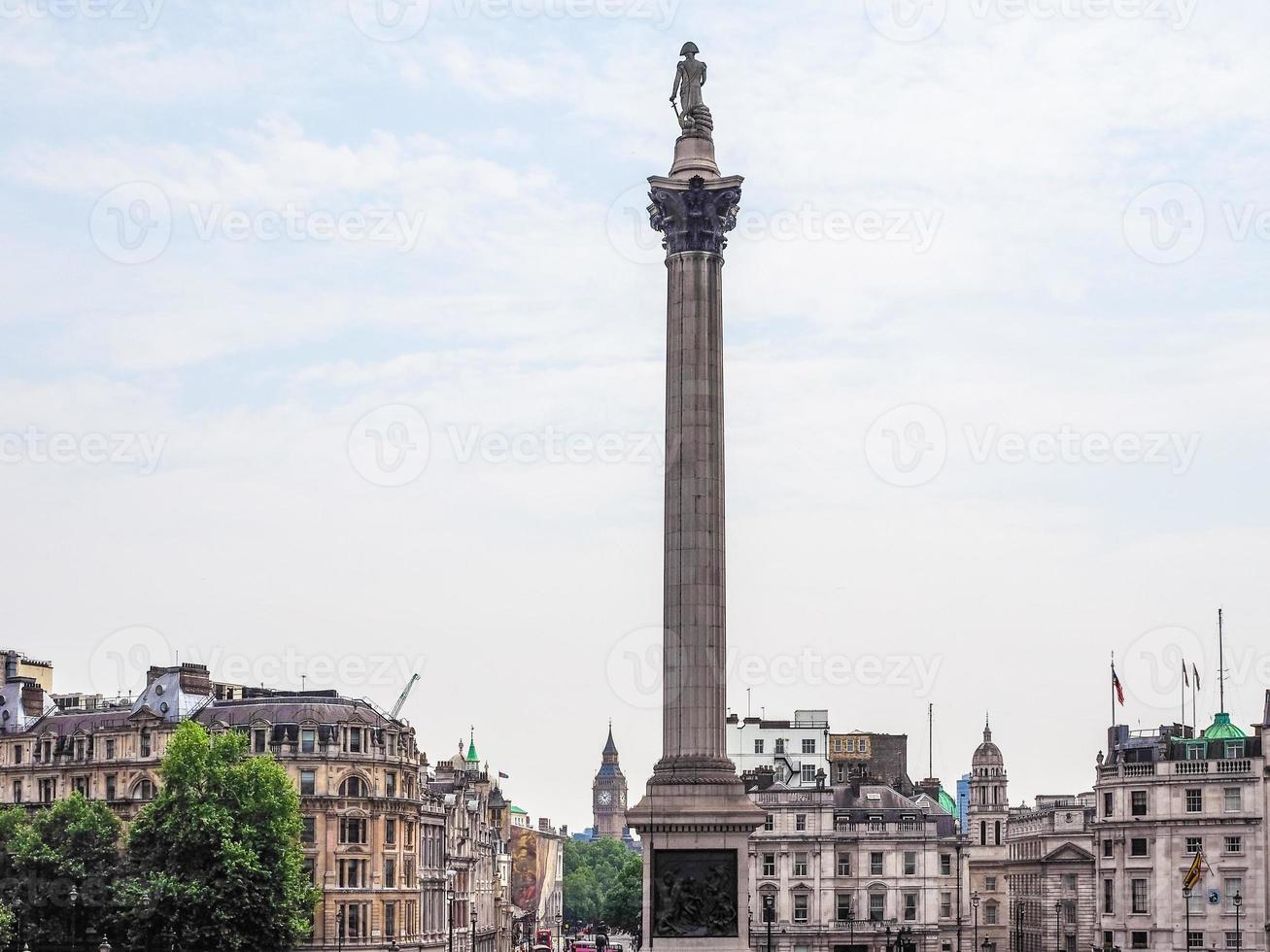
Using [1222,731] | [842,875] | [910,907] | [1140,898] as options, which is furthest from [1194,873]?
[842,875]

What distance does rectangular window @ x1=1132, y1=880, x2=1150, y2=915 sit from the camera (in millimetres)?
118812

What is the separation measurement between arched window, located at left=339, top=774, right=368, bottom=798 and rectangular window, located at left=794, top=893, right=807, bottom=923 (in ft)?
101

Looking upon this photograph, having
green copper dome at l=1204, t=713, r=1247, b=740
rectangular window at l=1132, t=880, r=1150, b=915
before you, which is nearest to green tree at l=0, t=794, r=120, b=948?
rectangular window at l=1132, t=880, r=1150, b=915

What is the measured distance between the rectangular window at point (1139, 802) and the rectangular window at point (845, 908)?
20.6 meters

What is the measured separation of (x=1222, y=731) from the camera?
122438 millimetres

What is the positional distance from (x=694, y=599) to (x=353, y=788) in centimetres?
5133

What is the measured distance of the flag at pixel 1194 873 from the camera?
4358 inches

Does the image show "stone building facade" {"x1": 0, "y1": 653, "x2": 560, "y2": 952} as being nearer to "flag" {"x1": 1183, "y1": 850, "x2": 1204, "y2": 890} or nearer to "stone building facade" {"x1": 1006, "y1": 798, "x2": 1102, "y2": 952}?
"flag" {"x1": 1183, "y1": 850, "x2": 1204, "y2": 890}

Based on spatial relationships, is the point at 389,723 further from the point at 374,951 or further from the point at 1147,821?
the point at 1147,821

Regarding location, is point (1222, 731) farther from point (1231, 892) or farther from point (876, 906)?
point (876, 906)

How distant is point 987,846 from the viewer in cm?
16638

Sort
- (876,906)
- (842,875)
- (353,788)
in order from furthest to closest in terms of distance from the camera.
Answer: (842,875)
(876,906)
(353,788)

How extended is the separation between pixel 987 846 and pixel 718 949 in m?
103

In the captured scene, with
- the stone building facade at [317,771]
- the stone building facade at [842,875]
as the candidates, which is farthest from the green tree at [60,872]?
the stone building facade at [842,875]
